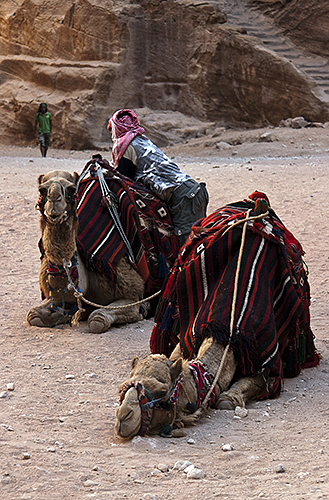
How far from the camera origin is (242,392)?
146 inches

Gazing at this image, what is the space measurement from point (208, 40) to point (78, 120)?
14.4 feet

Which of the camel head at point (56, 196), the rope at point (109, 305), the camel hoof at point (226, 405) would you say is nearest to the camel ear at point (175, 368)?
the camel hoof at point (226, 405)

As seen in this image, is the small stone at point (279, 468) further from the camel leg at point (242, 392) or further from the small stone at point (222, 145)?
the small stone at point (222, 145)

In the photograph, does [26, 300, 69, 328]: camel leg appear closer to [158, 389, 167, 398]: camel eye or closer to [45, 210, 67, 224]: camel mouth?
[45, 210, 67, 224]: camel mouth

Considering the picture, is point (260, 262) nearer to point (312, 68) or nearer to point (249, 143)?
point (249, 143)

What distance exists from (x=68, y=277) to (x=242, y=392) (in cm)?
196

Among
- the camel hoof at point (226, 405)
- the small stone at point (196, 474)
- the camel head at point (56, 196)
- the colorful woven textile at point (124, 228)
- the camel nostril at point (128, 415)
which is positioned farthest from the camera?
the colorful woven textile at point (124, 228)

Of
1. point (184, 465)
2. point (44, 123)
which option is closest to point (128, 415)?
point (184, 465)

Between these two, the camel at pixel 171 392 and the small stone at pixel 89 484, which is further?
the camel at pixel 171 392

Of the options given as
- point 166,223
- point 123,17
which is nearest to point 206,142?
point 123,17

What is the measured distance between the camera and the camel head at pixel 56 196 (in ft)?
15.5

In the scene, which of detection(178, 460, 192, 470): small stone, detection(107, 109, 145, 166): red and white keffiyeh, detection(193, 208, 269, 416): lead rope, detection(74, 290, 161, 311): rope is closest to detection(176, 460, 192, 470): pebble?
detection(178, 460, 192, 470): small stone

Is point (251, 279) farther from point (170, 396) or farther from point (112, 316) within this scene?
point (112, 316)

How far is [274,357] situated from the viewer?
12.6 feet
